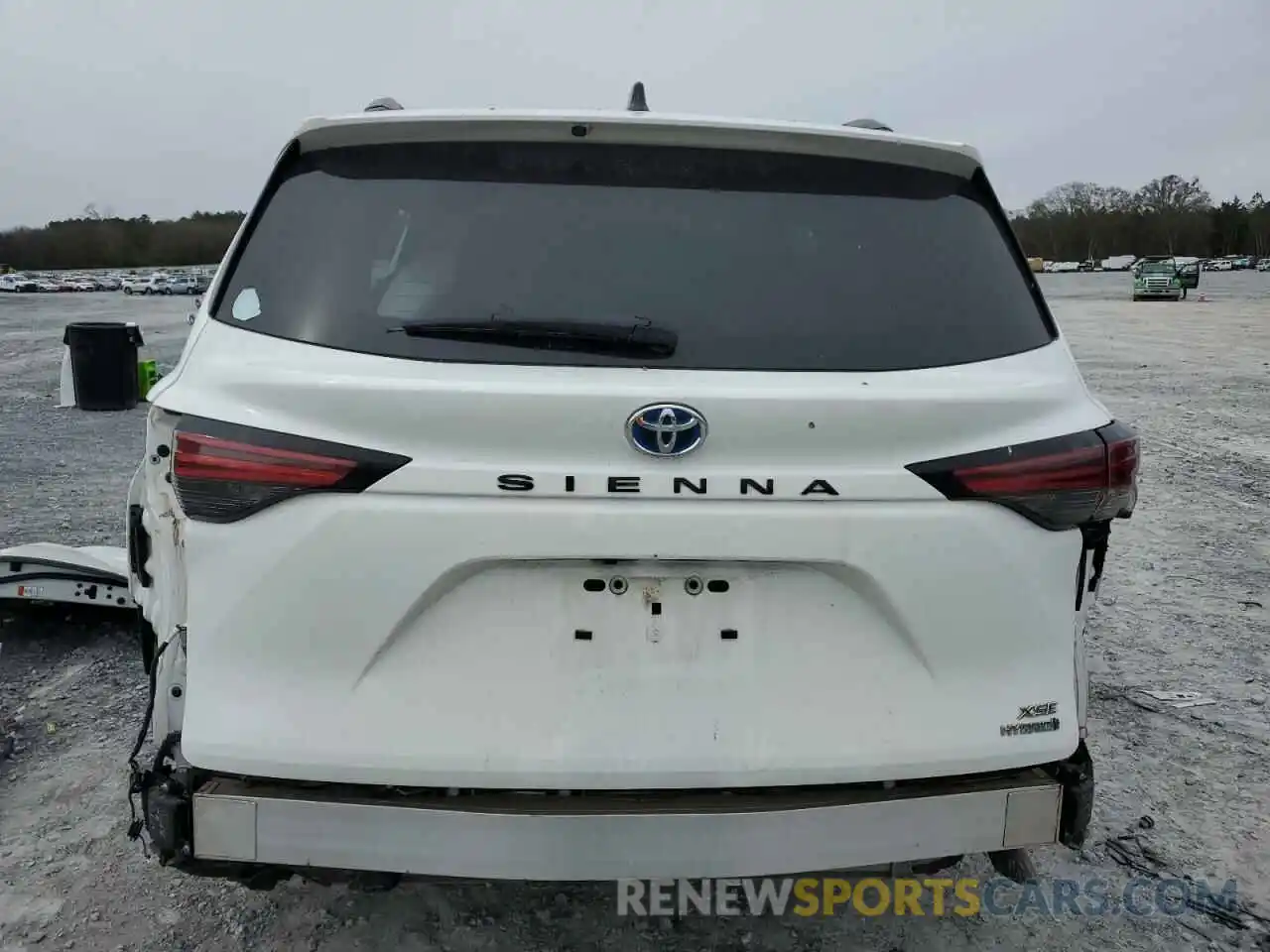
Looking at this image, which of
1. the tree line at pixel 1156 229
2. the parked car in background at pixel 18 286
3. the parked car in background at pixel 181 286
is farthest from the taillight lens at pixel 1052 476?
the tree line at pixel 1156 229

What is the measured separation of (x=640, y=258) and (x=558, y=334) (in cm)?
27

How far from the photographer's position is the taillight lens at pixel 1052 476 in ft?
6.57

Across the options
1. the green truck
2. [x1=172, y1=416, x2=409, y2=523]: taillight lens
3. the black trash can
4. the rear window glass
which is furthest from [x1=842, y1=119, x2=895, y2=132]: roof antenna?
the green truck

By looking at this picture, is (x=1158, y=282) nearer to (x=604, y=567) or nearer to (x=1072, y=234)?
(x=604, y=567)

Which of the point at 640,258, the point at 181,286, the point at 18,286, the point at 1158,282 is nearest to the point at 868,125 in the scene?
the point at 640,258

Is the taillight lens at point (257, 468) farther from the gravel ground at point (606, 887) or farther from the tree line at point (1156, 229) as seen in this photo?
the tree line at point (1156, 229)

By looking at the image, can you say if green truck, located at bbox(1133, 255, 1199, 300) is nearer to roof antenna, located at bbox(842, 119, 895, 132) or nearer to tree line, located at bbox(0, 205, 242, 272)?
roof antenna, located at bbox(842, 119, 895, 132)

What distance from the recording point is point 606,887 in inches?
111

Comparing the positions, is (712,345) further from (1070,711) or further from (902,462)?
(1070,711)

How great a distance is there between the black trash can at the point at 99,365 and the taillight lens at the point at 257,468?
11.7m

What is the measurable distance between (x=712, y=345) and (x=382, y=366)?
2.12ft

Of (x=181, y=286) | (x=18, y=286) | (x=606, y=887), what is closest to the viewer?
(x=606, y=887)

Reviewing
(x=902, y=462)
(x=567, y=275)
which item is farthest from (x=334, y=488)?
(x=902, y=462)

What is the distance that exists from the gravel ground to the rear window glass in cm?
132
